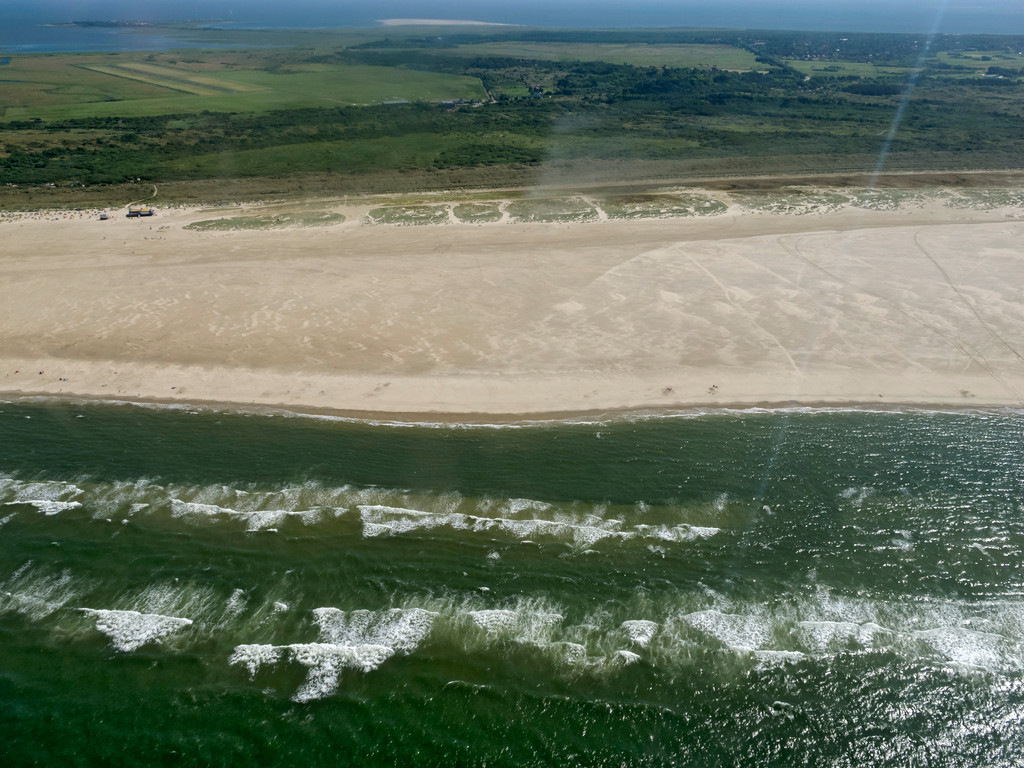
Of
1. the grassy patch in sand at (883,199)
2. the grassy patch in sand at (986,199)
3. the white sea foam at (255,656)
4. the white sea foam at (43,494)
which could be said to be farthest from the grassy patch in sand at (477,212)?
the grassy patch in sand at (986,199)

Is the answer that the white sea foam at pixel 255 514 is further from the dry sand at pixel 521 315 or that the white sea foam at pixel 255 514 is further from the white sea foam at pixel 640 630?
the white sea foam at pixel 640 630

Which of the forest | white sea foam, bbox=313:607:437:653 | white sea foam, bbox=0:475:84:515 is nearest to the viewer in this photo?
white sea foam, bbox=313:607:437:653

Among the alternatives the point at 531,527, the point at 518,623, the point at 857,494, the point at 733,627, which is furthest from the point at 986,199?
the point at 518,623

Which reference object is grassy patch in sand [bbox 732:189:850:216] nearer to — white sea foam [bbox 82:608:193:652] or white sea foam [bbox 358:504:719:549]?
white sea foam [bbox 358:504:719:549]

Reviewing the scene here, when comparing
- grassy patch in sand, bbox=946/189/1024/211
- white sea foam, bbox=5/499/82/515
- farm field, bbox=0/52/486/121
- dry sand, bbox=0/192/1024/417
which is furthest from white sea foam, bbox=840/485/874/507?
farm field, bbox=0/52/486/121

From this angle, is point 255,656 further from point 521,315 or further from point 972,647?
point 521,315

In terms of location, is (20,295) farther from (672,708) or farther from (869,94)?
(869,94)

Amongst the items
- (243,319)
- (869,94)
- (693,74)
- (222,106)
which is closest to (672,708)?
(243,319)
